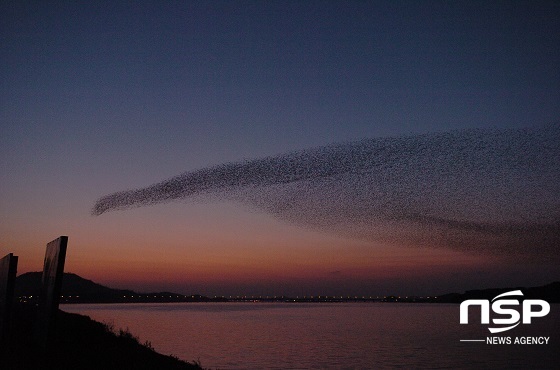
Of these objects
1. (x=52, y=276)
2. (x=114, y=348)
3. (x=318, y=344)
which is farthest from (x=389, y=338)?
(x=52, y=276)

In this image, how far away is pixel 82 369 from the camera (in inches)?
722

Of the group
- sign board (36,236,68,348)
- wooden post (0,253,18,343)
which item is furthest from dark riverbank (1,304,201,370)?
wooden post (0,253,18,343)

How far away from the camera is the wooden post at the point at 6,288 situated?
20.6 metres

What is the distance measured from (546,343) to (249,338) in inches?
1212

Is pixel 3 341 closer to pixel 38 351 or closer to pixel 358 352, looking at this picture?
pixel 38 351

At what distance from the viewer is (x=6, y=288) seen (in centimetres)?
2111

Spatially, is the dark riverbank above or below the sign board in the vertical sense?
below

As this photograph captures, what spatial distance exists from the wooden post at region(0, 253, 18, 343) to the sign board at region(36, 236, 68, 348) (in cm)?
181

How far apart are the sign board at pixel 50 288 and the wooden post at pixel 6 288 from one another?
181 centimetres

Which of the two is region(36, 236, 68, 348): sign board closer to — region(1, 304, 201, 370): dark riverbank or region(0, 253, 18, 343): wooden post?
region(1, 304, 201, 370): dark riverbank

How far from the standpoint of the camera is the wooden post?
20645mm

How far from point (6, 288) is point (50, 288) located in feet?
15.8

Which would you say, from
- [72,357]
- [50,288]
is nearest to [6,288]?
[72,357]

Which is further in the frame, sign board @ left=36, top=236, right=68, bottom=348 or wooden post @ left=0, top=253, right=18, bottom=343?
wooden post @ left=0, top=253, right=18, bottom=343
